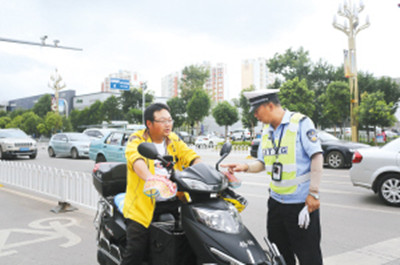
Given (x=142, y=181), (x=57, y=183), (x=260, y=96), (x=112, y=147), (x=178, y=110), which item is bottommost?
(x=57, y=183)

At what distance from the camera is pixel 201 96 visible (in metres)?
46.6

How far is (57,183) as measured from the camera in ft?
21.6

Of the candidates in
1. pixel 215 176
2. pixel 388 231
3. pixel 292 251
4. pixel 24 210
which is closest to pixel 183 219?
pixel 215 176

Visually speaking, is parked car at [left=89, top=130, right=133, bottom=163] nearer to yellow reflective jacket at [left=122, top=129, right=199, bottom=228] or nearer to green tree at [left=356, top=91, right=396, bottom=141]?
yellow reflective jacket at [left=122, top=129, right=199, bottom=228]

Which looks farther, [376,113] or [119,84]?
[119,84]

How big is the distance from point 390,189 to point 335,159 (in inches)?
247

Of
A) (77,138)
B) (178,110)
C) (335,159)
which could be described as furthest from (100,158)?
(178,110)

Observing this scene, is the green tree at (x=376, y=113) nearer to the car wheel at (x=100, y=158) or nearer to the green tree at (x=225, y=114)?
the car wheel at (x=100, y=158)

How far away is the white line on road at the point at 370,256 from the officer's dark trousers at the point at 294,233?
1.41 meters

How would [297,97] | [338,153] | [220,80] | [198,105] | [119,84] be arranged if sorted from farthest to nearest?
[220,80]
[198,105]
[119,84]
[297,97]
[338,153]

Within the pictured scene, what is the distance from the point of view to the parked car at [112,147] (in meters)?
11.1

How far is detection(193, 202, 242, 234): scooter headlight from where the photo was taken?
204cm

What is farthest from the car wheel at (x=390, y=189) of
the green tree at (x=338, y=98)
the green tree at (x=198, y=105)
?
the green tree at (x=198, y=105)

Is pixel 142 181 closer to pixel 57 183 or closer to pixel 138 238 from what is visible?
pixel 138 238
